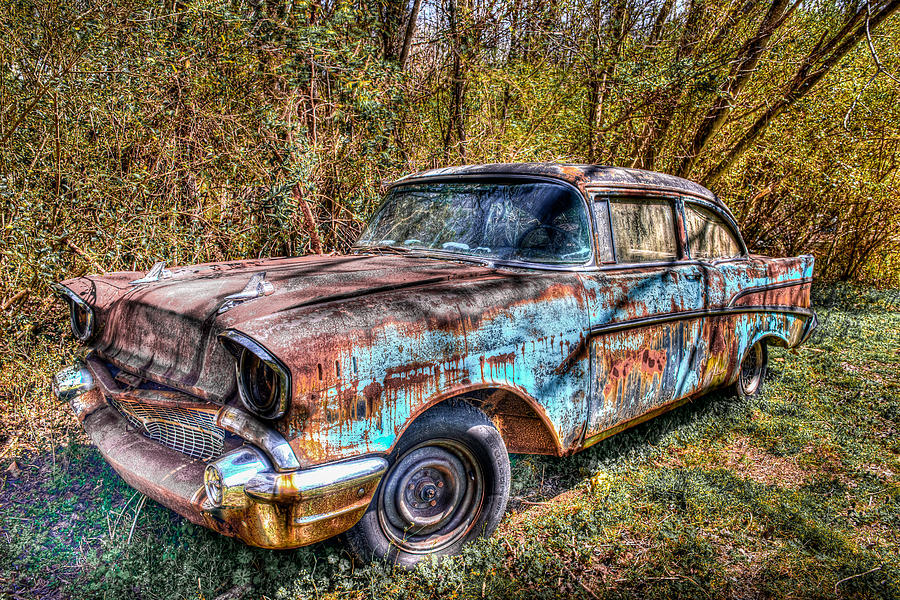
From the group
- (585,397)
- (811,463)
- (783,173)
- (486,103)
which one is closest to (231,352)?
(585,397)

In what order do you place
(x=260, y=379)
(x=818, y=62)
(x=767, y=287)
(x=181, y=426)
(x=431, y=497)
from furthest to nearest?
(x=818, y=62), (x=767, y=287), (x=431, y=497), (x=181, y=426), (x=260, y=379)

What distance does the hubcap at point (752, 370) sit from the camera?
4441 mm

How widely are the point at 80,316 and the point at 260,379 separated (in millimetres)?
1698

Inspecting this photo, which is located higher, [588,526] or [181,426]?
[181,426]

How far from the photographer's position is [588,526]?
8.93 feet

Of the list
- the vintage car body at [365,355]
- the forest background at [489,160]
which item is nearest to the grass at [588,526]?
the forest background at [489,160]

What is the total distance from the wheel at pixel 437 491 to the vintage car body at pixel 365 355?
0.39 feet

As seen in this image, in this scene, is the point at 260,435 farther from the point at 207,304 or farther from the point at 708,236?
the point at 708,236

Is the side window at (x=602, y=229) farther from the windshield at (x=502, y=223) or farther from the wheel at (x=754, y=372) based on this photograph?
the wheel at (x=754, y=372)

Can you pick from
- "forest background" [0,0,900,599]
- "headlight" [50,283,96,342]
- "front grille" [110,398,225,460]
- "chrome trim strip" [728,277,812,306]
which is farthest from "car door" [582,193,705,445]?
"headlight" [50,283,96,342]

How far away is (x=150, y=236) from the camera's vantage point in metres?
4.75

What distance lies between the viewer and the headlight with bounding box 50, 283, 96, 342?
110 inches

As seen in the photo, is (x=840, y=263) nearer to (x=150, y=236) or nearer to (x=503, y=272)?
(x=503, y=272)

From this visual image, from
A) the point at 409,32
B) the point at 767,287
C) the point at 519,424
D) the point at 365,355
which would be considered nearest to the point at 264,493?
the point at 365,355
